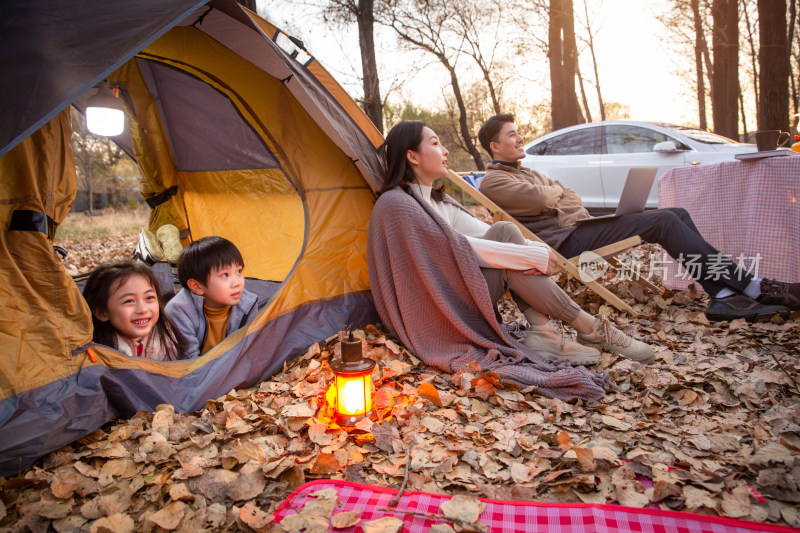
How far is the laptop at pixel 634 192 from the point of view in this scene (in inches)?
133

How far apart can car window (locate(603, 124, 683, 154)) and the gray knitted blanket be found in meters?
5.23

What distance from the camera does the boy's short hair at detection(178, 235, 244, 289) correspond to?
2.64 m

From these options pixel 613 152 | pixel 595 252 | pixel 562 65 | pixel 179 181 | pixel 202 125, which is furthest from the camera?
pixel 562 65

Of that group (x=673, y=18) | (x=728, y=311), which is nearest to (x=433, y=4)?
(x=673, y=18)

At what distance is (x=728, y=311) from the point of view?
3123 mm

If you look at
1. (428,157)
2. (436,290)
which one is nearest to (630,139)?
(428,157)

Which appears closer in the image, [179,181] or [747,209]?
[747,209]

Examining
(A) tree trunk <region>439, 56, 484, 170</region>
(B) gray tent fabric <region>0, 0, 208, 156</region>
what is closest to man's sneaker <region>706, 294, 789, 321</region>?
(B) gray tent fabric <region>0, 0, 208, 156</region>

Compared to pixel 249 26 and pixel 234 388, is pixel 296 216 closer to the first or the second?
pixel 249 26

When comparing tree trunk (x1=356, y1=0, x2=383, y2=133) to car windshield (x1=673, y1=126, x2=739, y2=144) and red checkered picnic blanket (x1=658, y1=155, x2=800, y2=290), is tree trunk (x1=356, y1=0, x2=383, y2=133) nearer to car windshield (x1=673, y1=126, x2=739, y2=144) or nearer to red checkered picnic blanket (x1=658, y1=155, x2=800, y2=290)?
car windshield (x1=673, y1=126, x2=739, y2=144)

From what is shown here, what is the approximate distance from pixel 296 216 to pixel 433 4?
10.8 meters

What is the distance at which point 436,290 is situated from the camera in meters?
2.62

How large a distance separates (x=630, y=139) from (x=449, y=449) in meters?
6.28

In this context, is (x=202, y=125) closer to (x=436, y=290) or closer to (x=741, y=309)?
(x=436, y=290)
